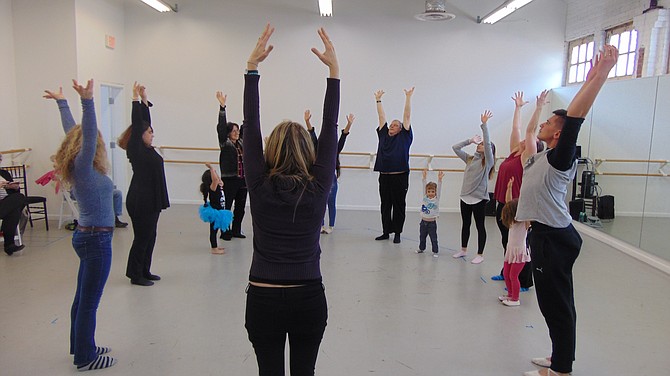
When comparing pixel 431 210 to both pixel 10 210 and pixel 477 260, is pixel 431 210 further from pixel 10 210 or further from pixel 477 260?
pixel 10 210

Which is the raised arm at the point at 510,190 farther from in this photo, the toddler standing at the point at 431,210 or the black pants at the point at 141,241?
the black pants at the point at 141,241

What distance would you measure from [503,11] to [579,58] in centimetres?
179

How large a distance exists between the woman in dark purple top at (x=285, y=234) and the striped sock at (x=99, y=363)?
5.65 feet

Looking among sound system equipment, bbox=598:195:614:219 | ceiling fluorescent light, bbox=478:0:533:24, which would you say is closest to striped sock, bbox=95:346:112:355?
ceiling fluorescent light, bbox=478:0:533:24

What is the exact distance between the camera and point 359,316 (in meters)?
4.07

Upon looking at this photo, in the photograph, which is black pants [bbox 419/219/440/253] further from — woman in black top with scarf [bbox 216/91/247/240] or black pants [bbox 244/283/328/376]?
black pants [bbox 244/283/328/376]

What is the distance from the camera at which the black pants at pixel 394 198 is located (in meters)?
6.57

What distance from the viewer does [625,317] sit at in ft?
13.8

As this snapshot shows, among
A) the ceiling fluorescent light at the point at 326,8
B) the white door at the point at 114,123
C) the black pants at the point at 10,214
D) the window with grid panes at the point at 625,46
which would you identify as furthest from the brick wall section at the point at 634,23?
the black pants at the point at 10,214

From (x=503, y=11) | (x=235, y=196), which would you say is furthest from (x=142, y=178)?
(x=503, y=11)

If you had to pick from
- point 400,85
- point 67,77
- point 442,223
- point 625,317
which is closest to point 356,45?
point 400,85

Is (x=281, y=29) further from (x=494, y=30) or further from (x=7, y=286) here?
(x=7, y=286)

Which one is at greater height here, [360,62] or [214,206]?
[360,62]

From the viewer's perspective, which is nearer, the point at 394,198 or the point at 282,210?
the point at 282,210
